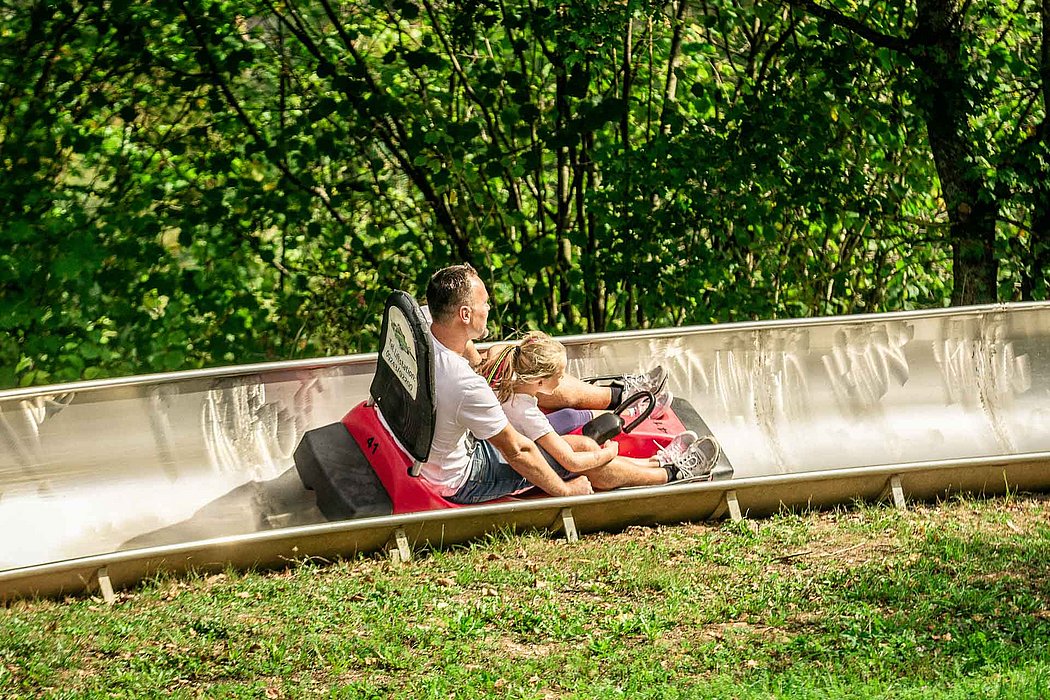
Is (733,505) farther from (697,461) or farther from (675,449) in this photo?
(675,449)

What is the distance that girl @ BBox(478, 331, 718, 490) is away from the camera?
5953 mm

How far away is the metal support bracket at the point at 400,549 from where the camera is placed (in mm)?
5781

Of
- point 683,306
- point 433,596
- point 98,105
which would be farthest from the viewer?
point 683,306

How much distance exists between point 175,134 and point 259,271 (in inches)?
49.8

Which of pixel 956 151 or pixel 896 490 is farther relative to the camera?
pixel 956 151

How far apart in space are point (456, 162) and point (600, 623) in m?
4.53

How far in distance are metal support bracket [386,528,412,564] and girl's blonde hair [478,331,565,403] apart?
2.78 ft

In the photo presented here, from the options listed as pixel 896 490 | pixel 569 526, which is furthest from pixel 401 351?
pixel 896 490

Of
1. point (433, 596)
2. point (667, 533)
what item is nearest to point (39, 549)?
point (433, 596)

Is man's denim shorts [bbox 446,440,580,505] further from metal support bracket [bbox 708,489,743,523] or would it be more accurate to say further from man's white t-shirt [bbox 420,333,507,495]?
metal support bracket [bbox 708,489,743,523]

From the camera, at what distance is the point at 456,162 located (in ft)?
28.8

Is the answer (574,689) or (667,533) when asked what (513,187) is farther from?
(574,689)

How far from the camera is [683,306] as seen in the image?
9.34 metres

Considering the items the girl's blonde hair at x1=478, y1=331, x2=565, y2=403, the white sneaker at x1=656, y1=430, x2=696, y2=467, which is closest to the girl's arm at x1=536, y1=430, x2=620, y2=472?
the girl's blonde hair at x1=478, y1=331, x2=565, y2=403
